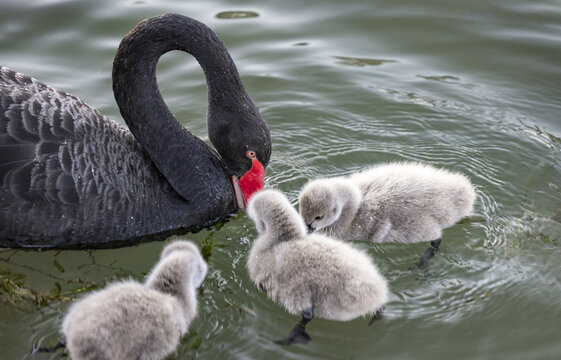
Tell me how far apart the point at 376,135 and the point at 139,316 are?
2.74 metres

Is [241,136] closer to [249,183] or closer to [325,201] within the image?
[249,183]

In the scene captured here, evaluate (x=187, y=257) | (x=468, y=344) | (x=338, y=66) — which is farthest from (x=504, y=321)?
(x=338, y=66)

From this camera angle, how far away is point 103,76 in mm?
6020

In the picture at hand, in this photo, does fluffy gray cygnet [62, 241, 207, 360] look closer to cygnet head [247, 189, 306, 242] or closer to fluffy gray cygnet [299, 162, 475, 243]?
cygnet head [247, 189, 306, 242]

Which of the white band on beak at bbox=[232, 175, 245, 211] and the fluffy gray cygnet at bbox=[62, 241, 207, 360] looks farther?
the white band on beak at bbox=[232, 175, 245, 211]

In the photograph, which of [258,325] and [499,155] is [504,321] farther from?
[499,155]

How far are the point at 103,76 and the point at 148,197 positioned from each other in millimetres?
2479

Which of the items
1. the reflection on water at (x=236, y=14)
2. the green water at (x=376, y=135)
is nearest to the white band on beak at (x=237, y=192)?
the green water at (x=376, y=135)

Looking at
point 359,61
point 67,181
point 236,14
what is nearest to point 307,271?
point 67,181

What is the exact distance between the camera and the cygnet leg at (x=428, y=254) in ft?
11.8

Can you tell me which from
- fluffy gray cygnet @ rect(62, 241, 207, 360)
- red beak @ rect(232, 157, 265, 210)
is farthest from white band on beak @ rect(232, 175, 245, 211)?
fluffy gray cygnet @ rect(62, 241, 207, 360)

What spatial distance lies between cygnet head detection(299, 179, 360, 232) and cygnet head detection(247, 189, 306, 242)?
17 cm

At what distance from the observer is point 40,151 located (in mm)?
3631

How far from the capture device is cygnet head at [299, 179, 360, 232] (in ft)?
11.5
